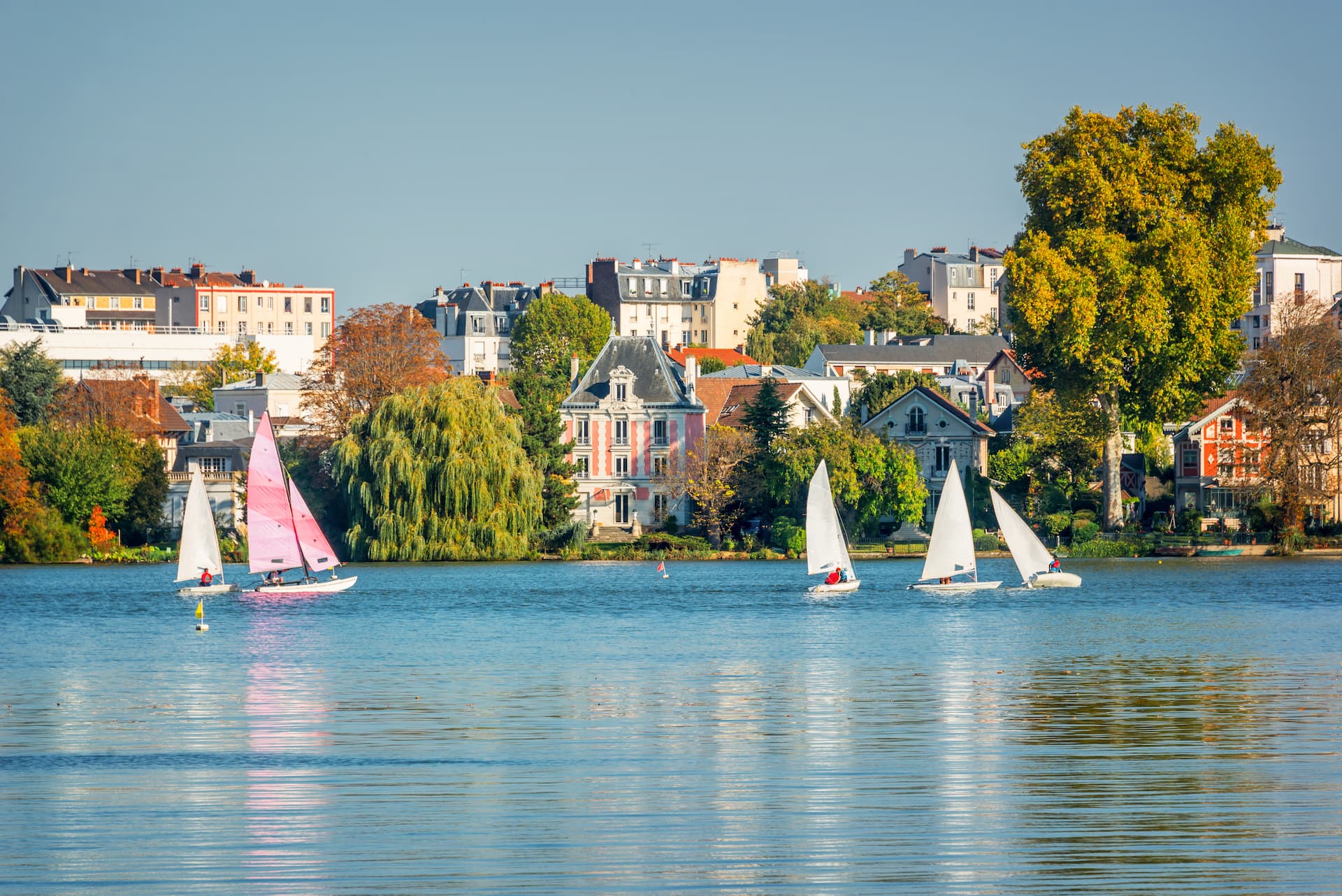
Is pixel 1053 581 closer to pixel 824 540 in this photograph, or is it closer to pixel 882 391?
pixel 824 540

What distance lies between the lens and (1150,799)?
1944 centimetres

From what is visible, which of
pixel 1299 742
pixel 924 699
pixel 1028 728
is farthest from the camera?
pixel 924 699

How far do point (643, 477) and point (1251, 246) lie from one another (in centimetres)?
3285

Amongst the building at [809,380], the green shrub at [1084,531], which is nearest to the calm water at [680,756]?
the green shrub at [1084,531]

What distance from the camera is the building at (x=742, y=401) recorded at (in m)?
94.7

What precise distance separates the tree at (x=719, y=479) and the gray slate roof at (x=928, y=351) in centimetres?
4267

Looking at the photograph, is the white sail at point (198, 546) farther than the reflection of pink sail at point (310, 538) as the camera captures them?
Yes

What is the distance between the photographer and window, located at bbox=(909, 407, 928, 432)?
90.9 m

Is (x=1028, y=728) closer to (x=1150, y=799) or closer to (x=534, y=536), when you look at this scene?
(x=1150, y=799)

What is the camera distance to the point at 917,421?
91.1 meters

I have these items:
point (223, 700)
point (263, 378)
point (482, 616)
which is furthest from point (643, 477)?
point (223, 700)

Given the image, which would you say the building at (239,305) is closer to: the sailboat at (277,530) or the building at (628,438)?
Answer: the building at (628,438)

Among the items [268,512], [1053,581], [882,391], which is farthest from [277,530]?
[882,391]

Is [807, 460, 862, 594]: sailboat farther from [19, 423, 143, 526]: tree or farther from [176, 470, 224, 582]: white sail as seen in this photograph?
[19, 423, 143, 526]: tree
